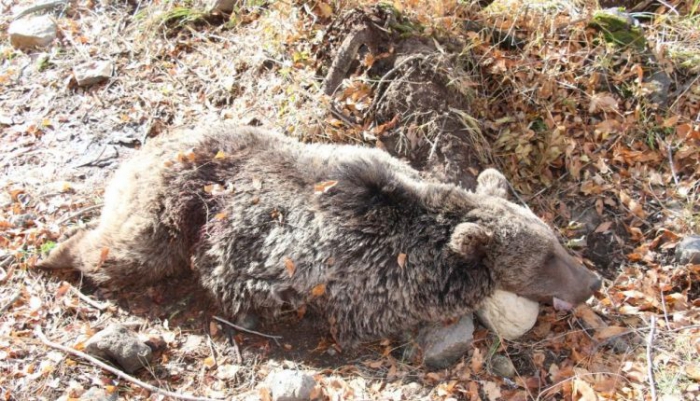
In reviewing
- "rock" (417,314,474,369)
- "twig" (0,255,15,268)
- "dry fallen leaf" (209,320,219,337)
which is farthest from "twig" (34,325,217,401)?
"rock" (417,314,474,369)

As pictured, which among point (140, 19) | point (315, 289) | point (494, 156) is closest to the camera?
point (315, 289)

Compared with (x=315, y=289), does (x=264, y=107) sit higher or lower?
higher

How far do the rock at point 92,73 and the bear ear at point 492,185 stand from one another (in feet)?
16.7

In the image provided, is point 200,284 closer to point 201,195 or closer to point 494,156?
point 201,195

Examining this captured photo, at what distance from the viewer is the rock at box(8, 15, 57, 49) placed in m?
8.82

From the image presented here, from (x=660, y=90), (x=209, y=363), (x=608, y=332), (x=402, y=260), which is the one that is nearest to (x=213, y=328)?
(x=209, y=363)

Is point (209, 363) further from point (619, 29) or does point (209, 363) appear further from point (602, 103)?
point (619, 29)

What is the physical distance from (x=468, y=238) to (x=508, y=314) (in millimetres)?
786

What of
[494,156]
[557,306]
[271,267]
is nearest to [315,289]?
[271,267]

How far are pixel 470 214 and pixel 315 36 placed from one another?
3.32 metres

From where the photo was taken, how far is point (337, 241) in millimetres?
5309

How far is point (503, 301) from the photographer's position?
17.7 ft

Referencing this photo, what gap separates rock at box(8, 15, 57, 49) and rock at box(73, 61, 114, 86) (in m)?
1.00

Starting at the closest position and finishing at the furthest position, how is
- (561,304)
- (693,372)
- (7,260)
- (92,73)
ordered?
(693,372)
(561,304)
(7,260)
(92,73)
